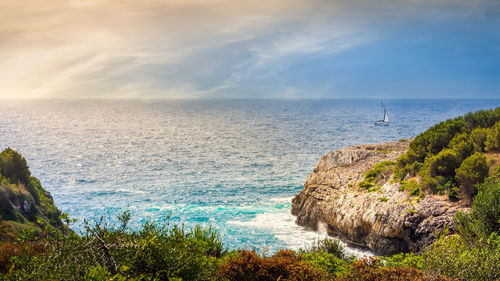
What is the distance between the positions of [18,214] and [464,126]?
30.3 m

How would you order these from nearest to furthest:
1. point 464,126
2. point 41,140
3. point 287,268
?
point 287,268 → point 464,126 → point 41,140

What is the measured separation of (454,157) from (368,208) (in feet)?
19.1

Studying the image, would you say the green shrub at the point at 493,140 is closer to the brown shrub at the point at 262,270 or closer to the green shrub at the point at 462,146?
the green shrub at the point at 462,146

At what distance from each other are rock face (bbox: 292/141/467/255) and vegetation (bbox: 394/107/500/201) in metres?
0.93

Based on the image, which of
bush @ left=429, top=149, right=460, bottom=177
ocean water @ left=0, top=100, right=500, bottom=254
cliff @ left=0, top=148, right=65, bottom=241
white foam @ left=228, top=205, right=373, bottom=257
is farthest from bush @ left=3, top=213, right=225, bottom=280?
bush @ left=429, top=149, right=460, bottom=177

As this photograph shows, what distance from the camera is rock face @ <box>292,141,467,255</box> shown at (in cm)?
1753

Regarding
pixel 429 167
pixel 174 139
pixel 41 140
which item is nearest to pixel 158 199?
pixel 429 167

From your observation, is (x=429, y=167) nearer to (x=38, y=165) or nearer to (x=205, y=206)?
(x=205, y=206)

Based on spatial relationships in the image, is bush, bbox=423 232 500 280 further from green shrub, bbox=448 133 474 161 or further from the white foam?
green shrub, bbox=448 133 474 161

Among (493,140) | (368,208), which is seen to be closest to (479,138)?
(493,140)

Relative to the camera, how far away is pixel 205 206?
32.9 meters

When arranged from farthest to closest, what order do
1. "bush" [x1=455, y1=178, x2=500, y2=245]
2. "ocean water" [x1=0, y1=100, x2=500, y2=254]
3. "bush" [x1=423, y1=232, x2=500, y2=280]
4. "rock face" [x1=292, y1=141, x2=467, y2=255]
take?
"ocean water" [x1=0, y1=100, x2=500, y2=254], "rock face" [x1=292, y1=141, x2=467, y2=255], "bush" [x1=455, y1=178, x2=500, y2=245], "bush" [x1=423, y1=232, x2=500, y2=280]

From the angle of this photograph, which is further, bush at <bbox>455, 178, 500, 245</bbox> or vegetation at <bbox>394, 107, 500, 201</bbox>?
vegetation at <bbox>394, 107, 500, 201</bbox>

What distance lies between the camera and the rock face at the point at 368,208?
17.5m
